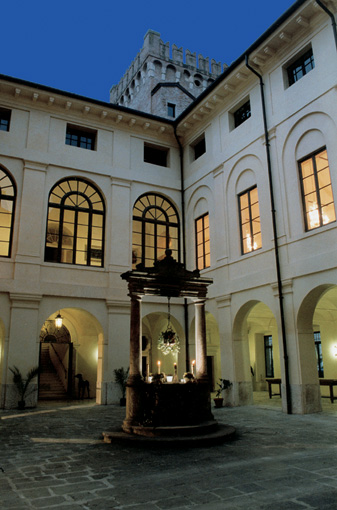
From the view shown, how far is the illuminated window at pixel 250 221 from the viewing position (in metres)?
14.5

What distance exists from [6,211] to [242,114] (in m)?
9.74

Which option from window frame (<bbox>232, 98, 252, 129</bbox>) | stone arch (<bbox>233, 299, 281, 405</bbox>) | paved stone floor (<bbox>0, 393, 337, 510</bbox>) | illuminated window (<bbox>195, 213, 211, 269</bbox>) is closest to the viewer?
paved stone floor (<bbox>0, 393, 337, 510</bbox>)

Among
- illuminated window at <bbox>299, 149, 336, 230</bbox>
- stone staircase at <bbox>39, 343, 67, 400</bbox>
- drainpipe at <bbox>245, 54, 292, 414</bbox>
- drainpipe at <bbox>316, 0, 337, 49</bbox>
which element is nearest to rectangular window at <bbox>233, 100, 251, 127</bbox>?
drainpipe at <bbox>245, 54, 292, 414</bbox>

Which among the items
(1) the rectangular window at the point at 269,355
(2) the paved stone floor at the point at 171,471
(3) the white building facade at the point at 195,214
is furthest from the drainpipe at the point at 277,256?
(1) the rectangular window at the point at 269,355

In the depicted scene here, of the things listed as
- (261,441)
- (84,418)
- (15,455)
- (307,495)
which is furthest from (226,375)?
(307,495)

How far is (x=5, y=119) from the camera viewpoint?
53.3 feet

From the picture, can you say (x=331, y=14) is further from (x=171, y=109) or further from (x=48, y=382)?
(x=48, y=382)

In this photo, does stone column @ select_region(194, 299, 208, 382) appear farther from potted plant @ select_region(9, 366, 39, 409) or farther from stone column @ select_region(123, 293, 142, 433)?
potted plant @ select_region(9, 366, 39, 409)

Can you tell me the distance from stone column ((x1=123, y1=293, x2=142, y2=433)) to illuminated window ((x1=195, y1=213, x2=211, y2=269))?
25.3 ft

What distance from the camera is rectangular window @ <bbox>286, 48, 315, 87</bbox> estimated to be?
13.1 metres

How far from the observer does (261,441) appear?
8.11 m

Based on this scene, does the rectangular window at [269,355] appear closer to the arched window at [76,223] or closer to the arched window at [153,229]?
the arched window at [153,229]

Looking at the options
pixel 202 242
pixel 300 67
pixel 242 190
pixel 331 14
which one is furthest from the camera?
pixel 202 242

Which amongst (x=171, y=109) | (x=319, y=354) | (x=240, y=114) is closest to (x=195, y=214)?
(x=240, y=114)
